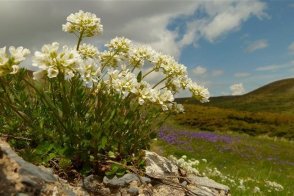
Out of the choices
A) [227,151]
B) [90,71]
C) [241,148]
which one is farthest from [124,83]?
[241,148]

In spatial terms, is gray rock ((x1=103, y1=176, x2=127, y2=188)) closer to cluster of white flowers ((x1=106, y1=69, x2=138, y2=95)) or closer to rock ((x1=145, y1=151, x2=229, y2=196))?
rock ((x1=145, y1=151, x2=229, y2=196))

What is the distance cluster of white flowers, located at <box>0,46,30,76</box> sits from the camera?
421cm

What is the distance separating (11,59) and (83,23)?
5.82 feet

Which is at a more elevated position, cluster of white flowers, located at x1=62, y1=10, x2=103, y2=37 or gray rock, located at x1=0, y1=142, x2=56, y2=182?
cluster of white flowers, located at x1=62, y1=10, x2=103, y2=37

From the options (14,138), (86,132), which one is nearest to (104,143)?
(86,132)

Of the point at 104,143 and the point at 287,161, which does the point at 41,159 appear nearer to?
the point at 104,143

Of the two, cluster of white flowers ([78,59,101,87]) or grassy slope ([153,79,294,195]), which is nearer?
cluster of white flowers ([78,59,101,87])

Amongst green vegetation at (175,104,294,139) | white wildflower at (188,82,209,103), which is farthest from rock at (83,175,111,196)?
green vegetation at (175,104,294,139)

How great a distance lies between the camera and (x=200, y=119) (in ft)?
183

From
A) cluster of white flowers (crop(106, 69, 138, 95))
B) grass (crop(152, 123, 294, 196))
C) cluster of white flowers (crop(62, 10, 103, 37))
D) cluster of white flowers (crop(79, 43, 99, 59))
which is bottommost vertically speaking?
grass (crop(152, 123, 294, 196))

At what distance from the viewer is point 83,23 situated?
5.84 m

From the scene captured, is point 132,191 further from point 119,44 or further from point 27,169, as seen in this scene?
point 119,44

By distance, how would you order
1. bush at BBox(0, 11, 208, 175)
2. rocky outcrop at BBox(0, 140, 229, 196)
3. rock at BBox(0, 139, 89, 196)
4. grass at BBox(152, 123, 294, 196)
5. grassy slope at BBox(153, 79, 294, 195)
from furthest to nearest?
grass at BBox(152, 123, 294, 196) → grassy slope at BBox(153, 79, 294, 195) → bush at BBox(0, 11, 208, 175) → rocky outcrop at BBox(0, 140, 229, 196) → rock at BBox(0, 139, 89, 196)

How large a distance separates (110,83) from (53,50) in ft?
4.67
